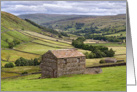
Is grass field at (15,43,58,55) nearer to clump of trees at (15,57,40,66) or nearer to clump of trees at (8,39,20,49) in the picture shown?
clump of trees at (8,39,20,49)

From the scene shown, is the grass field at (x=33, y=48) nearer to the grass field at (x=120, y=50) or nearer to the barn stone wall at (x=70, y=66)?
the barn stone wall at (x=70, y=66)

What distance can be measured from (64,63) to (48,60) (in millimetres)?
1144

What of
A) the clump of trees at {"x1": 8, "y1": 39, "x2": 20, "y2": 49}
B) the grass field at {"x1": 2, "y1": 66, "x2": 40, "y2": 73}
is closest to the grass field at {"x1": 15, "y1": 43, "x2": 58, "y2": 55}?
the clump of trees at {"x1": 8, "y1": 39, "x2": 20, "y2": 49}

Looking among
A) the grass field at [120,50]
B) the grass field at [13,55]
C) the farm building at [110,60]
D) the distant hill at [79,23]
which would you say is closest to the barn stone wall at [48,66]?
the grass field at [13,55]

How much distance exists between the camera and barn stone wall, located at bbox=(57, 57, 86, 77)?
59.1ft

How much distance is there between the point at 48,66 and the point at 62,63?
102 centimetres

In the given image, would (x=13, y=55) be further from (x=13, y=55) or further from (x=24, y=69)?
(x=24, y=69)

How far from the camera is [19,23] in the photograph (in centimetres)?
1897

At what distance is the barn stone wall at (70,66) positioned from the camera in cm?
1802

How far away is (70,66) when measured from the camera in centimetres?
1819

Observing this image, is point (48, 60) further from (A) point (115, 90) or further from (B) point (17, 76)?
(A) point (115, 90)

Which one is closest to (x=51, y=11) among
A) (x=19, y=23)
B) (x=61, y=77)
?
→ (x=19, y=23)

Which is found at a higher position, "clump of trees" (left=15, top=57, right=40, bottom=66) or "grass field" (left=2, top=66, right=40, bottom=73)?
"clump of trees" (left=15, top=57, right=40, bottom=66)

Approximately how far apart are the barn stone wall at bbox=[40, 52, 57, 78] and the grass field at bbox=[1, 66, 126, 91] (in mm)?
404
